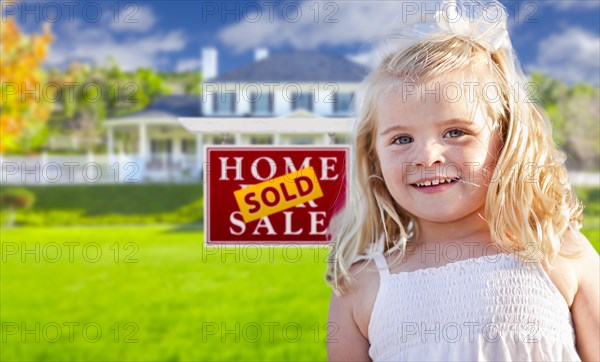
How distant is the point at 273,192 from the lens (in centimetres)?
137

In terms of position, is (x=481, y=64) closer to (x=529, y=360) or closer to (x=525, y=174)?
(x=525, y=174)

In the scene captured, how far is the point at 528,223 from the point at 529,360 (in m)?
0.21

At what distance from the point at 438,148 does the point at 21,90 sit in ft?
15.1

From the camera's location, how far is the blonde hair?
3.29ft

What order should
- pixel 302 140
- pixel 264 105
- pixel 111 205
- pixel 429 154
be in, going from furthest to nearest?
pixel 111 205 < pixel 264 105 < pixel 302 140 < pixel 429 154

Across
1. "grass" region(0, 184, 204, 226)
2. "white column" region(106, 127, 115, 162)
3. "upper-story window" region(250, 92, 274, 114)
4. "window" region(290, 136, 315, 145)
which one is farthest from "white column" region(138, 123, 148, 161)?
"window" region(290, 136, 315, 145)

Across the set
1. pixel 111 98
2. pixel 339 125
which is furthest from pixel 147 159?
pixel 339 125

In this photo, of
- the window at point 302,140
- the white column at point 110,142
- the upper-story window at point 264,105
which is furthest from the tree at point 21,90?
the window at point 302,140

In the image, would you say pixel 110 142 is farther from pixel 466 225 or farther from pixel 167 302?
pixel 466 225

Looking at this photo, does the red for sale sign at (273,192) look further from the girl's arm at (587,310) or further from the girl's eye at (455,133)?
the girl's arm at (587,310)

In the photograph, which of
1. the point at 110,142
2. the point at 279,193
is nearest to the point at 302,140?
the point at 279,193

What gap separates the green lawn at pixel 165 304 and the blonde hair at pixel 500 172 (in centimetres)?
42

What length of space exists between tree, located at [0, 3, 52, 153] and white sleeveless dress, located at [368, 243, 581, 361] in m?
3.50

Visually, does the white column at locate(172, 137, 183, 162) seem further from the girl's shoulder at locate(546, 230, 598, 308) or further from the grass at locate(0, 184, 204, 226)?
the girl's shoulder at locate(546, 230, 598, 308)
